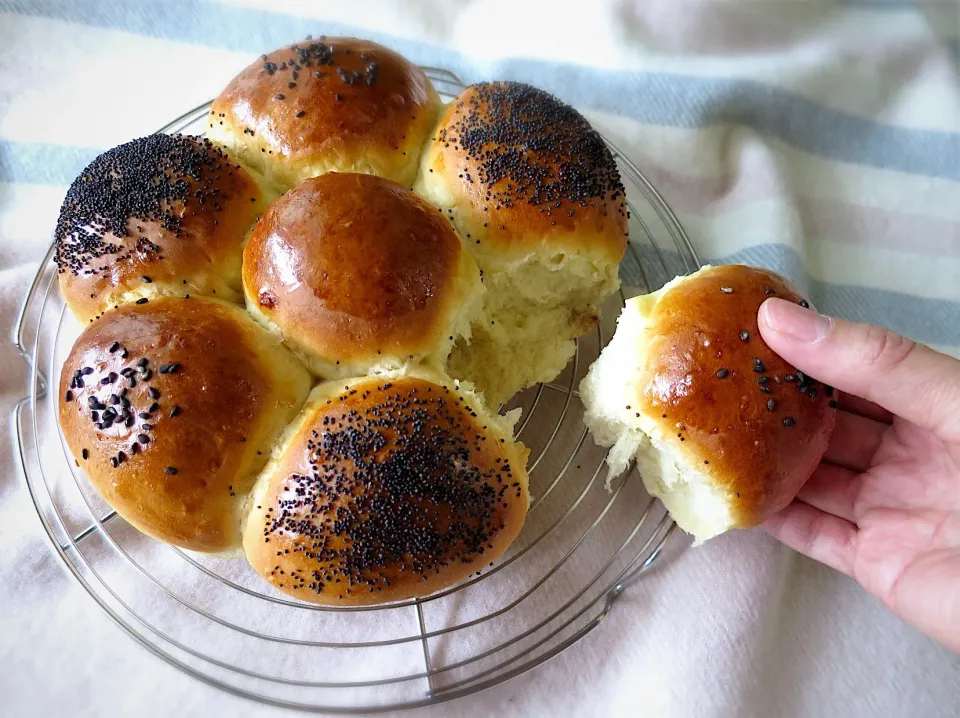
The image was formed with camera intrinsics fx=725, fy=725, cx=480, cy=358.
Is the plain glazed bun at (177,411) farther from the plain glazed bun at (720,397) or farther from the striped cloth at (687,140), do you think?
the plain glazed bun at (720,397)

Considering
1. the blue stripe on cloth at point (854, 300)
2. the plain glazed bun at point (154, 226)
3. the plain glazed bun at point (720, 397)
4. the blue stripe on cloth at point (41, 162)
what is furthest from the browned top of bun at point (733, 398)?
the blue stripe on cloth at point (41, 162)

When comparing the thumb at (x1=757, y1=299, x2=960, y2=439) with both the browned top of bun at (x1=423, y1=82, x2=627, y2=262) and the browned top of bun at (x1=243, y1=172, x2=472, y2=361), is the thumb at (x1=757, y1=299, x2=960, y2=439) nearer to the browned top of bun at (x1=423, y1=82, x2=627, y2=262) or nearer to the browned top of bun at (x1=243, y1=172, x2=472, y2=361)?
the browned top of bun at (x1=423, y1=82, x2=627, y2=262)

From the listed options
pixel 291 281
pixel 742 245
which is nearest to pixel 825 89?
pixel 742 245

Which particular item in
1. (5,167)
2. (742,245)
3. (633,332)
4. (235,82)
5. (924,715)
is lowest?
(924,715)

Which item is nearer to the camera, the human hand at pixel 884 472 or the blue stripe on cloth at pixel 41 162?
the human hand at pixel 884 472

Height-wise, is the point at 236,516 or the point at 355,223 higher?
the point at 355,223

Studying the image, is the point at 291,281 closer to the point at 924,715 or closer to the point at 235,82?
the point at 235,82
